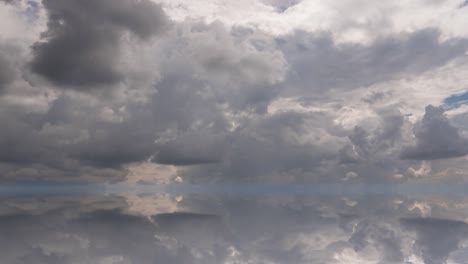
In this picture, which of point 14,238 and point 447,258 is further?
point 14,238

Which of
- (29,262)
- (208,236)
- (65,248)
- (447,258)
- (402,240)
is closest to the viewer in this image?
(29,262)

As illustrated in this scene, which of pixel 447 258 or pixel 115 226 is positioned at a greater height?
pixel 115 226

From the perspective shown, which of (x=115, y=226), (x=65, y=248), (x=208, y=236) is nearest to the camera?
(x=65, y=248)

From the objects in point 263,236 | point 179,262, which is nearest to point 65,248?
point 179,262

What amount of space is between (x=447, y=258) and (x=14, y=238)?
54381 millimetres

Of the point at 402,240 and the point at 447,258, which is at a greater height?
the point at 402,240

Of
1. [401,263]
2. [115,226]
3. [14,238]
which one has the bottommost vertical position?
[401,263]

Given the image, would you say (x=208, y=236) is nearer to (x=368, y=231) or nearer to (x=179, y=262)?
(x=179, y=262)

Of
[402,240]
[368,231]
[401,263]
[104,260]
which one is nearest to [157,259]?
[104,260]

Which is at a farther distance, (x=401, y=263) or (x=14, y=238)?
(x=14, y=238)

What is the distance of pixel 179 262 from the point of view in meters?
32.4

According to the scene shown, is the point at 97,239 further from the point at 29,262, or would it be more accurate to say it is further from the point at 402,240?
the point at 402,240

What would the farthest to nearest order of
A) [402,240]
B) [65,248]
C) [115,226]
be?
[115,226] → [402,240] → [65,248]

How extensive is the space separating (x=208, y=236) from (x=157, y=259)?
16353 millimetres
